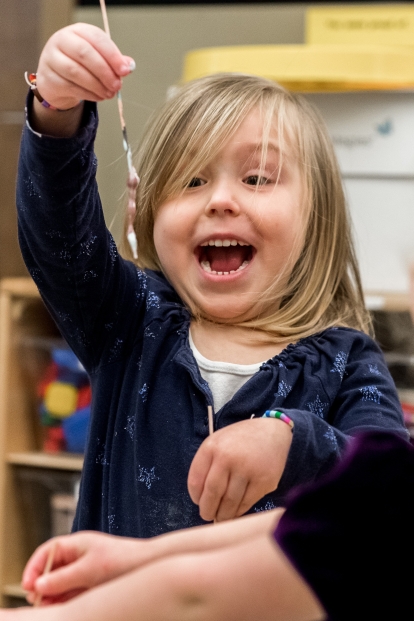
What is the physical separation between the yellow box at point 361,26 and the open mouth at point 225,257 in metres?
0.95

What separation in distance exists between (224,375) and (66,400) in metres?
1.06

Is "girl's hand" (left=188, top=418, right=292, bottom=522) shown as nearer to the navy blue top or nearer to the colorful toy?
the navy blue top

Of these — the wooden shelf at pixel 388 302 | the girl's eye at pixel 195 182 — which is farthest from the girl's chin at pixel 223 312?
the wooden shelf at pixel 388 302

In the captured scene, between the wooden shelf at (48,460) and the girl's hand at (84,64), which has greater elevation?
the girl's hand at (84,64)

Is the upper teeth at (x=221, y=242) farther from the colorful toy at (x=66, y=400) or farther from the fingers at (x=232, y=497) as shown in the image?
the colorful toy at (x=66, y=400)

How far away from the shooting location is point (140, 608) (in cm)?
34

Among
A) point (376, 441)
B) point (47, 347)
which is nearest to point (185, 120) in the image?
point (376, 441)

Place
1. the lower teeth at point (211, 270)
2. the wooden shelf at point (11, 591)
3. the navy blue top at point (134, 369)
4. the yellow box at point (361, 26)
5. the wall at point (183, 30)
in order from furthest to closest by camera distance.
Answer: the wall at point (183, 30)
the wooden shelf at point (11, 591)
the yellow box at point (361, 26)
the lower teeth at point (211, 270)
the navy blue top at point (134, 369)

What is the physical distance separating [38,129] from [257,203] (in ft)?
0.69

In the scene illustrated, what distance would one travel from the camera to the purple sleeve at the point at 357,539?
334 mm

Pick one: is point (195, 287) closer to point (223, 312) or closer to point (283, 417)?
point (223, 312)

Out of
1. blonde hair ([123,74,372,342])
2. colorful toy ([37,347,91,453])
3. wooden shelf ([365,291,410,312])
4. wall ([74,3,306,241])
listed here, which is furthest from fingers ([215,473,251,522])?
wall ([74,3,306,241])

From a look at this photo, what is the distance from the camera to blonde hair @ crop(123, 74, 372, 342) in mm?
747

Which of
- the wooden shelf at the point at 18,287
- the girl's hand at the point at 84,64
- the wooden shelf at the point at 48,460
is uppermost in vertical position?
the girl's hand at the point at 84,64
